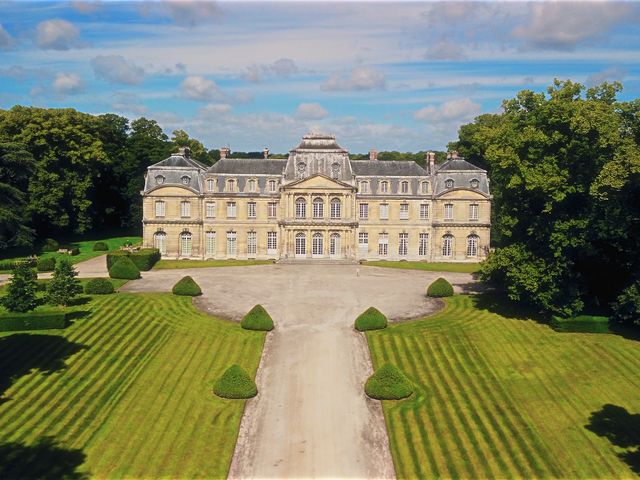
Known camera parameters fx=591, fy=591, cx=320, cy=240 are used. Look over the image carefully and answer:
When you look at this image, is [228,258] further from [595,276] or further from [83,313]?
[595,276]

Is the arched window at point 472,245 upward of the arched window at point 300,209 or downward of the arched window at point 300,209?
downward

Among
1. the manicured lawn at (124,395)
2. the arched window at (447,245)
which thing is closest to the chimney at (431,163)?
the arched window at (447,245)

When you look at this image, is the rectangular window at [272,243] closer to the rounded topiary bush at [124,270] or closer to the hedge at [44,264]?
the rounded topiary bush at [124,270]

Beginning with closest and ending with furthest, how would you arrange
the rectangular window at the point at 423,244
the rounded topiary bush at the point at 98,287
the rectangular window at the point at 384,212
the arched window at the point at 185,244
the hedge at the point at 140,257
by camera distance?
the rounded topiary bush at the point at 98,287 → the hedge at the point at 140,257 → the rectangular window at the point at 384,212 → the rectangular window at the point at 423,244 → the arched window at the point at 185,244

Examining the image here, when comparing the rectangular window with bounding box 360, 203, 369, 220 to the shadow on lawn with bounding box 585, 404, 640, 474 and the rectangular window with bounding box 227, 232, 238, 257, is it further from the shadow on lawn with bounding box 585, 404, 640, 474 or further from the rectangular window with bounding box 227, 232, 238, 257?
the shadow on lawn with bounding box 585, 404, 640, 474

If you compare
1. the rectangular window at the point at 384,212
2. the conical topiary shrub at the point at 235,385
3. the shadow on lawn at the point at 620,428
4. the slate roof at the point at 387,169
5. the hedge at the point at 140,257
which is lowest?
the shadow on lawn at the point at 620,428

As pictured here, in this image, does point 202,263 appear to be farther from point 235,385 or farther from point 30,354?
point 235,385

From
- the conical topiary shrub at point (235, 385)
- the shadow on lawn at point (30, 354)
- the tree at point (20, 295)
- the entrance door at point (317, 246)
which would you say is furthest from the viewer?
the entrance door at point (317, 246)

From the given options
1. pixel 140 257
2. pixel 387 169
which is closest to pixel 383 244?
pixel 387 169
